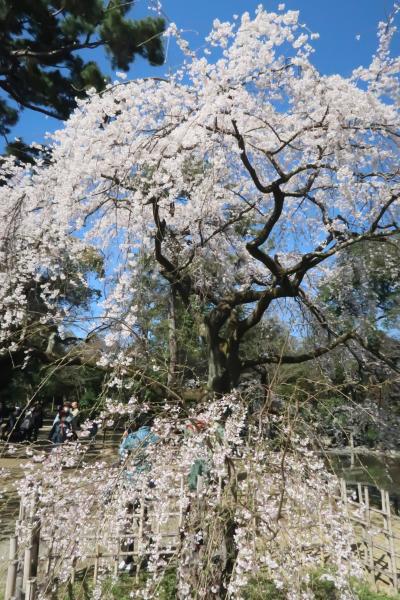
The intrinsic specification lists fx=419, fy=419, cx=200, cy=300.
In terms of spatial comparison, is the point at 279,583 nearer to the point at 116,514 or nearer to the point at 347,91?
the point at 116,514

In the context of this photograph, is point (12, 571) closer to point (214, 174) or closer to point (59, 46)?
point (214, 174)

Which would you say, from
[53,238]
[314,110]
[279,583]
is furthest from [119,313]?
[279,583]

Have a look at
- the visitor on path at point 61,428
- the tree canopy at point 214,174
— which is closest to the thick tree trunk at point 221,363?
the tree canopy at point 214,174

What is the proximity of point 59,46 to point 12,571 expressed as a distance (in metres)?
8.11

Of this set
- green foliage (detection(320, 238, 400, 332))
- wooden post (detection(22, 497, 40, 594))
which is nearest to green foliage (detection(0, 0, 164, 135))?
green foliage (detection(320, 238, 400, 332))

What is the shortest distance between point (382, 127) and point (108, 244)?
11.5 feet

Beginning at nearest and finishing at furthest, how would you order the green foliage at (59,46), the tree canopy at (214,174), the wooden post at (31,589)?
the wooden post at (31,589) → the tree canopy at (214,174) → the green foliage at (59,46)

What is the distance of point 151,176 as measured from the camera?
461 centimetres

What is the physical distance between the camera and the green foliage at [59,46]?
6.84 meters

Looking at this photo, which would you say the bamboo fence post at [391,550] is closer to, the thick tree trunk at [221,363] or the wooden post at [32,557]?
the thick tree trunk at [221,363]

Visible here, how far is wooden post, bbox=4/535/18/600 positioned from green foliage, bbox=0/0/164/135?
6.53 metres

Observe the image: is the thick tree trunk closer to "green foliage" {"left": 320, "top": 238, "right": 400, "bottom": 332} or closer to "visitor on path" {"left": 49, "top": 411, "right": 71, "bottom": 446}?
"green foliage" {"left": 320, "top": 238, "right": 400, "bottom": 332}

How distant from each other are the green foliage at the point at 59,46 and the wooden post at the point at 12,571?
21.4ft

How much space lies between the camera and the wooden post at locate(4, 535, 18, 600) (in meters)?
2.58
